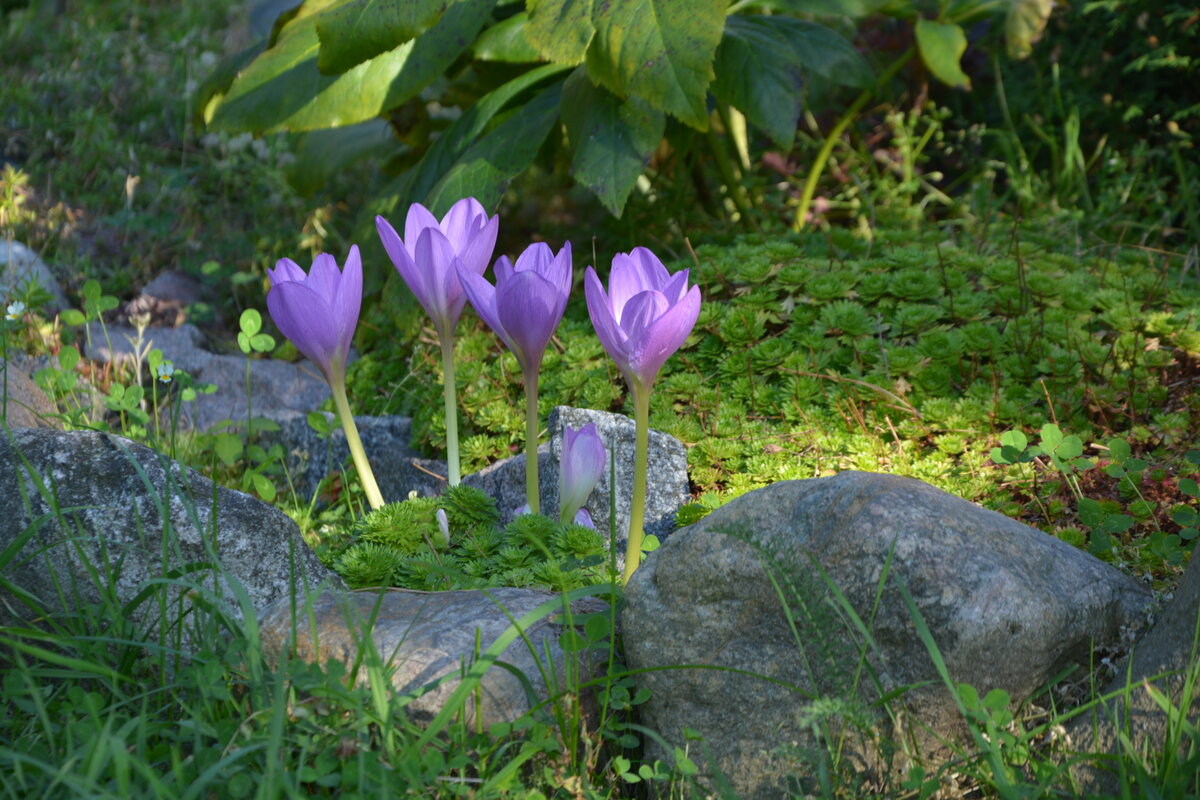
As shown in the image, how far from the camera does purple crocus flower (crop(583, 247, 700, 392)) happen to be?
176cm

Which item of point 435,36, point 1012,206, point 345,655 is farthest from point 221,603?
point 1012,206

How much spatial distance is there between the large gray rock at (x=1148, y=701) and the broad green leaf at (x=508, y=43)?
103 inches

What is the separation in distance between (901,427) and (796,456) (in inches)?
13.1

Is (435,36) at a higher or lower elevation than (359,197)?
higher

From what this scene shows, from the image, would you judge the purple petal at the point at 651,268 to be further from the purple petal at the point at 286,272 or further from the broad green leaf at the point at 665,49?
the broad green leaf at the point at 665,49

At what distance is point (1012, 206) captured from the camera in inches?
210

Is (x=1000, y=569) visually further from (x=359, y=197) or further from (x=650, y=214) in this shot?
(x=359, y=197)

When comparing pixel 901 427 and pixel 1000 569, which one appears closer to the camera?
pixel 1000 569

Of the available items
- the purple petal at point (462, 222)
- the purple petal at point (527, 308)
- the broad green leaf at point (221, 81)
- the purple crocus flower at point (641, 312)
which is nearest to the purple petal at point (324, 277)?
the purple petal at point (462, 222)

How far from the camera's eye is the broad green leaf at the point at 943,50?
405 cm

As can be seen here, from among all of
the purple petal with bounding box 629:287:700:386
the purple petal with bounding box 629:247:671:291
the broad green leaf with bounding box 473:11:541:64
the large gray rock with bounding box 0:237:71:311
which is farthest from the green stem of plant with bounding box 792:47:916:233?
the large gray rock with bounding box 0:237:71:311

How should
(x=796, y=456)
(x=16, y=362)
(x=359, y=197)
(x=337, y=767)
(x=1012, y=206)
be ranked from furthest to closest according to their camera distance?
(x=359, y=197) < (x=1012, y=206) < (x=16, y=362) < (x=796, y=456) < (x=337, y=767)

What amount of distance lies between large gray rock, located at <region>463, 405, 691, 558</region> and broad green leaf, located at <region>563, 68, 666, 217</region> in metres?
0.71

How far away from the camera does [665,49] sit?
9.10 feet
